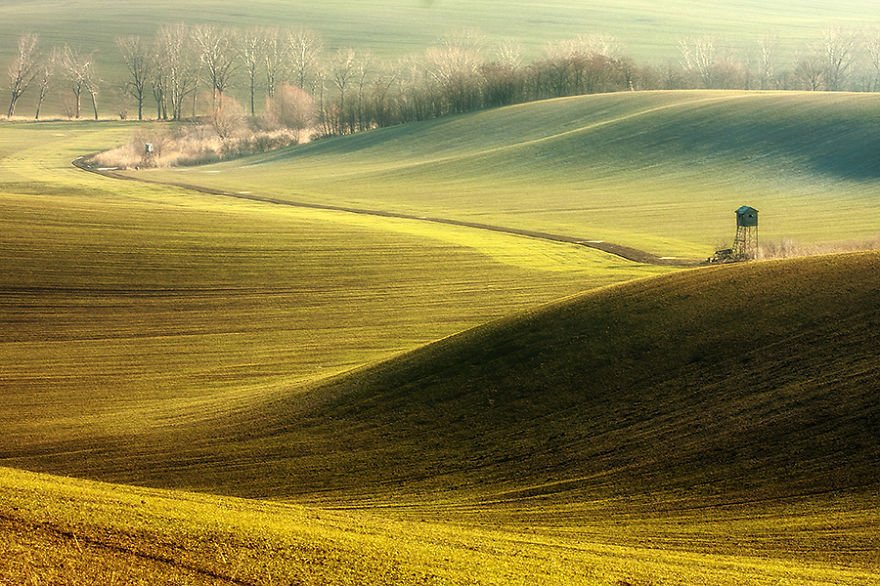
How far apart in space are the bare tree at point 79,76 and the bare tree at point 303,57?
28966 millimetres

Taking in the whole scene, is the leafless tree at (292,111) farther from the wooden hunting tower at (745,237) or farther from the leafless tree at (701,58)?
the wooden hunting tower at (745,237)

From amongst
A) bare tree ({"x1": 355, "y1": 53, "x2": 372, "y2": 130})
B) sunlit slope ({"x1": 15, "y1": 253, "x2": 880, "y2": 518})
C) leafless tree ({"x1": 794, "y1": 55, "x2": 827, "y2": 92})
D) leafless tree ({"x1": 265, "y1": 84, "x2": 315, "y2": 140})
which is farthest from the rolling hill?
leafless tree ({"x1": 794, "y1": 55, "x2": 827, "y2": 92})

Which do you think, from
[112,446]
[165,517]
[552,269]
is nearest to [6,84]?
[552,269]

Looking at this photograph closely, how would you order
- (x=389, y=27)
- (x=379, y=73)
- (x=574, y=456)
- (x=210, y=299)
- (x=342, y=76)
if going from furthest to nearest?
(x=389, y=27)
(x=379, y=73)
(x=342, y=76)
(x=210, y=299)
(x=574, y=456)

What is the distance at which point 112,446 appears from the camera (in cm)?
2594

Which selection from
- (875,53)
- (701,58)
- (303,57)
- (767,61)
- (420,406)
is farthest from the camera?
(303,57)

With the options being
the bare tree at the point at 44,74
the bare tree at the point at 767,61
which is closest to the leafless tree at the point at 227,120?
the bare tree at the point at 44,74

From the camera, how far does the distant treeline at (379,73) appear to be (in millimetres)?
121938

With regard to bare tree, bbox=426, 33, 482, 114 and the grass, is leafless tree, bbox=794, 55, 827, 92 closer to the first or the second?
the grass

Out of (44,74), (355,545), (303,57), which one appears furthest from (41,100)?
(355,545)

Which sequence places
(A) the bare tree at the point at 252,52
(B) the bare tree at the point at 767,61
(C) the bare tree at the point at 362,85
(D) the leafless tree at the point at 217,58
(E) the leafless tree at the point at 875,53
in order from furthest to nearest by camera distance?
1. (A) the bare tree at the point at 252,52
2. (D) the leafless tree at the point at 217,58
3. (E) the leafless tree at the point at 875,53
4. (B) the bare tree at the point at 767,61
5. (C) the bare tree at the point at 362,85

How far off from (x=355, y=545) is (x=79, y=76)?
149 metres

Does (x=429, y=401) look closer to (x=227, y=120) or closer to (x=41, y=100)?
(x=227, y=120)

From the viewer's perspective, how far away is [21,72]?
5896 inches
